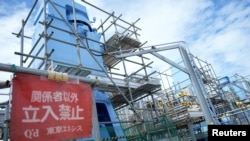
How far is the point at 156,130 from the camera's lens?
776 cm

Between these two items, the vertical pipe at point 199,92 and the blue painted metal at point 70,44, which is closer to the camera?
the vertical pipe at point 199,92

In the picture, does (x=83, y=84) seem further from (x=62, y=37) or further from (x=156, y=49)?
(x=62, y=37)

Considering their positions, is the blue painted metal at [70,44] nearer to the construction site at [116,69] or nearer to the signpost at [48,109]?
the construction site at [116,69]

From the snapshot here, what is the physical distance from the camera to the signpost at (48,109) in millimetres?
2096

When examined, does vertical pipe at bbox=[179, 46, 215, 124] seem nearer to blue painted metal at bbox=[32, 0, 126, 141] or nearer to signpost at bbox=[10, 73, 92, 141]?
signpost at bbox=[10, 73, 92, 141]

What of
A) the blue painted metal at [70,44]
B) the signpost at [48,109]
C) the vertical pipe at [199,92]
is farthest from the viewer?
the blue painted metal at [70,44]

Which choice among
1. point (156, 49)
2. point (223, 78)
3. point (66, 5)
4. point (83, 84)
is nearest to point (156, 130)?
point (156, 49)

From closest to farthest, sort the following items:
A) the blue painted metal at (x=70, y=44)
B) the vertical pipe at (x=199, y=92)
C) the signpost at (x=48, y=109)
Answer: the signpost at (x=48, y=109), the vertical pipe at (x=199, y=92), the blue painted metal at (x=70, y=44)

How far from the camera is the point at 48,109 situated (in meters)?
2.33

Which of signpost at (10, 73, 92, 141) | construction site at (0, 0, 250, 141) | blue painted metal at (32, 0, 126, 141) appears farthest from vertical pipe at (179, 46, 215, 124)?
blue painted metal at (32, 0, 126, 141)

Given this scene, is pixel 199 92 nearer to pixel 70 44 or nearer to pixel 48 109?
pixel 48 109

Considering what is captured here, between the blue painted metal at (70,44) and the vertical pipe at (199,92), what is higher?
the blue painted metal at (70,44)

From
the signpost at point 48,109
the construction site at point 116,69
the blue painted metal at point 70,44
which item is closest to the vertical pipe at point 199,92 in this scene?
the construction site at point 116,69

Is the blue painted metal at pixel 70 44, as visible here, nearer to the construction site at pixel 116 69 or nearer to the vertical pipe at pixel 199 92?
the construction site at pixel 116 69
